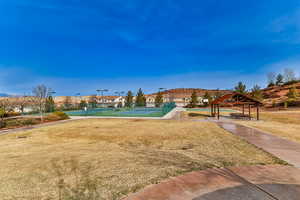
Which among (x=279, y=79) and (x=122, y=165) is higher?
(x=279, y=79)

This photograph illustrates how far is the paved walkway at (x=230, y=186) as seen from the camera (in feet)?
7.91

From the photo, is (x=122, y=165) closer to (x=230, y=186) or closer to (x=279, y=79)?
(x=230, y=186)

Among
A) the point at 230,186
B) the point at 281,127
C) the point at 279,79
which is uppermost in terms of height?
the point at 279,79

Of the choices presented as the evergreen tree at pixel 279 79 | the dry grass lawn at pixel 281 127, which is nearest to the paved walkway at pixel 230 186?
the dry grass lawn at pixel 281 127

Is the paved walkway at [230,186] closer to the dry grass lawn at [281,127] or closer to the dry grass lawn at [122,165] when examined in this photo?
the dry grass lawn at [122,165]

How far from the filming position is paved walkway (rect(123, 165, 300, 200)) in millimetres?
2412

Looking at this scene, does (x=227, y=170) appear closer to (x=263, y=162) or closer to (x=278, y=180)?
(x=278, y=180)

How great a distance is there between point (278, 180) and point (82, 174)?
4.44 metres

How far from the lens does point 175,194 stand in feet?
8.15

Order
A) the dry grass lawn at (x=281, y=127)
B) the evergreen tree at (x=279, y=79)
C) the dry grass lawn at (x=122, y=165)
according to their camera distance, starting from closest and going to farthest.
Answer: the dry grass lawn at (x=122, y=165) → the dry grass lawn at (x=281, y=127) → the evergreen tree at (x=279, y=79)

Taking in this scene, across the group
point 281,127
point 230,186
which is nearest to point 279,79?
point 281,127

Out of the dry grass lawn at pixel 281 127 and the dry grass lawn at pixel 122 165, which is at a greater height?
the dry grass lawn at pixel 122 165

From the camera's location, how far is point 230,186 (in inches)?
106

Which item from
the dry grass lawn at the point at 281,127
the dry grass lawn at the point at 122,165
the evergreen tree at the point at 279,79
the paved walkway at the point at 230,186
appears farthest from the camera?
the evergreen tree at the point at 279,79
